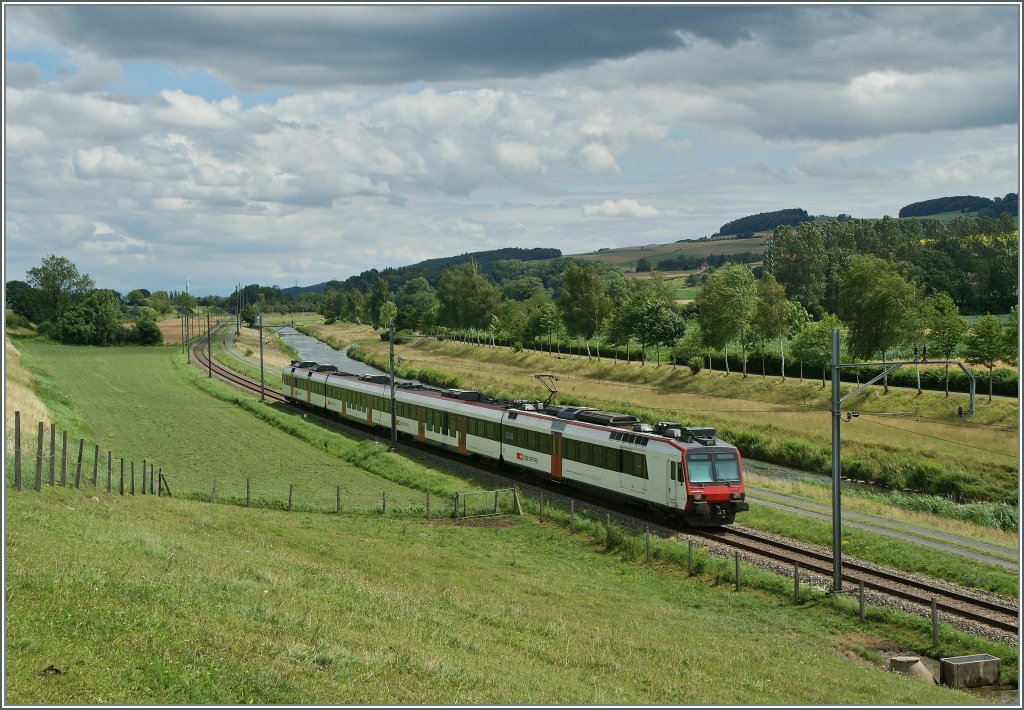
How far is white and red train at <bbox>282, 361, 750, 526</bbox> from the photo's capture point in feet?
98.2

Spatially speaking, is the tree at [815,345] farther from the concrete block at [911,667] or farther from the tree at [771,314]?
the concrete block at [911,667]

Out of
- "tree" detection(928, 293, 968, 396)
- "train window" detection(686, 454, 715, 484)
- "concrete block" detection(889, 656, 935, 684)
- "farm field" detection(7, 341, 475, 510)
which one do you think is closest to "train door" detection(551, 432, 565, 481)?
"farm field" detection(7, 341, 475, 510)

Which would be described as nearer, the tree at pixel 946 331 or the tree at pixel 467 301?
the tree at pixel 946 331

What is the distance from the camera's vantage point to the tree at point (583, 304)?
101m

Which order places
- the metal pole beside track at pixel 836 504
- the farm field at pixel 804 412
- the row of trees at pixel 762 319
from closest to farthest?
1. the metal pole beside track at pixel 836 504
2. the farm field at pixel 804 412
3. the row of trees at pixel 762 319

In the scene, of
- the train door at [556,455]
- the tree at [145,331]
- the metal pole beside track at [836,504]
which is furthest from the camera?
the tree at [145,331]

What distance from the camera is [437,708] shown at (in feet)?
39.7

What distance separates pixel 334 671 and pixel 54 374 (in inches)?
3251

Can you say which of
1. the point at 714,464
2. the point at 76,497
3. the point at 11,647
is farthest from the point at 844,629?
the point at 76,497

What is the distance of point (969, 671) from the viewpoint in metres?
18.2

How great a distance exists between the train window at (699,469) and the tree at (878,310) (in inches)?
1492

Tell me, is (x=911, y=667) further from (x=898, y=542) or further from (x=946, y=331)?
(x=946, y=331)

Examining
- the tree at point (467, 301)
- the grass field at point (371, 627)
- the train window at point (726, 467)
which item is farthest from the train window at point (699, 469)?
the tree at point (467, 301)

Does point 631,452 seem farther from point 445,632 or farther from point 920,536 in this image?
point 445,632
